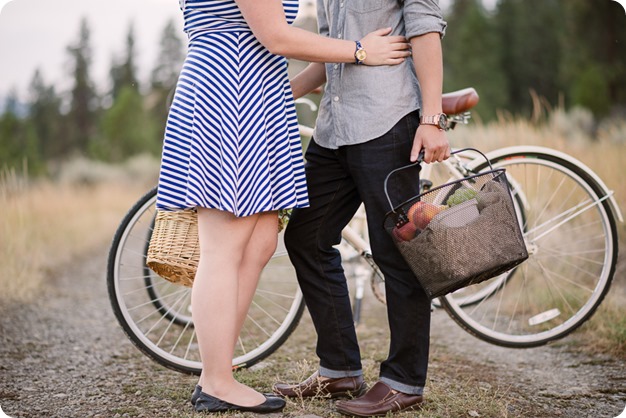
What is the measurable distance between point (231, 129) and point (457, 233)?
773 mm

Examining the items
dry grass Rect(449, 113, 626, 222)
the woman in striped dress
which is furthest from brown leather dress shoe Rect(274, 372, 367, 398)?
dry grass Rect(449, 113, 626, 222)

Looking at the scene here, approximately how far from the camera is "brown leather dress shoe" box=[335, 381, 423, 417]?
234cm

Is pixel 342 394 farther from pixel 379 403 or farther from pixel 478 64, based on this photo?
pixel 478 64

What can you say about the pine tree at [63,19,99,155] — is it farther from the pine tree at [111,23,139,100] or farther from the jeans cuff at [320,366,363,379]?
the jeans cuff at [320,366,363,379]

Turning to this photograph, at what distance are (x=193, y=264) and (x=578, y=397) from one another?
1.56m

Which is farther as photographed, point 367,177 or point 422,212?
point 367,177

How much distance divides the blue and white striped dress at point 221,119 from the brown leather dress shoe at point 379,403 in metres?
0.74

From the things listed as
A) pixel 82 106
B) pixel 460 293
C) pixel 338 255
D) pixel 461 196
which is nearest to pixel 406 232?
pixel 461 196

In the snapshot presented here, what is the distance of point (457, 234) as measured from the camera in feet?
6.94

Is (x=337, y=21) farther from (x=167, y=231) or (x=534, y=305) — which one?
(x=534, y=305)

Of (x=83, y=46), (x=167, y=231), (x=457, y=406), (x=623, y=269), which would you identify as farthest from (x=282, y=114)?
(x=83, y=46)

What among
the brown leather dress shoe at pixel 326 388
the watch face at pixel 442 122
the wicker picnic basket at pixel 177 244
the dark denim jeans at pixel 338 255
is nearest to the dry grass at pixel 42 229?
the wicker picnic basket at pixel 177 244

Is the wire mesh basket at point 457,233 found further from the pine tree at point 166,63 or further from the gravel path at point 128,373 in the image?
the pine tree at point 166,63

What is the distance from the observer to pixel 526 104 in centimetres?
2473
